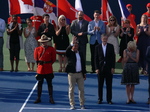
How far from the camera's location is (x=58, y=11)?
17359 mm

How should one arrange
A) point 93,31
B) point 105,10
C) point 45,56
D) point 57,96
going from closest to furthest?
point 45,56, point 57,96, point 93,31, point 105,10

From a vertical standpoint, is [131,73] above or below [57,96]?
above

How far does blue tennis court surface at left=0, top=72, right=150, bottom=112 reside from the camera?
1282 centimetres

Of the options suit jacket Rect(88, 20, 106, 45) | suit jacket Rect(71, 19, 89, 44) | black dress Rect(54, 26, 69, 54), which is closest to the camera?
suit jacket Rect(88, 20, 106, 45)

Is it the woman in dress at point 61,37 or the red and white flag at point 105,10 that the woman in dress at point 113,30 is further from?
the woman in dress at point 61,37

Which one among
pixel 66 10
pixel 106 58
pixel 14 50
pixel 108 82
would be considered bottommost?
pixel 108 82

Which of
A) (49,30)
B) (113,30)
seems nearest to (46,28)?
(49,30)

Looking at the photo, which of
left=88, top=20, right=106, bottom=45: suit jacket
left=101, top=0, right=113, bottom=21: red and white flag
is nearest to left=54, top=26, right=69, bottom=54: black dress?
left=88, top=20, right=106, bottom=45: suit jacket

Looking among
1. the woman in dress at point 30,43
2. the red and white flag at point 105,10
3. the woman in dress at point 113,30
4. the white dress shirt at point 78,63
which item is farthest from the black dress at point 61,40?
the white dress shirt at point 78,63

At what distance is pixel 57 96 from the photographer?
1416cm

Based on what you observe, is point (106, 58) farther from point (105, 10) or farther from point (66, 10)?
point (105, 10)

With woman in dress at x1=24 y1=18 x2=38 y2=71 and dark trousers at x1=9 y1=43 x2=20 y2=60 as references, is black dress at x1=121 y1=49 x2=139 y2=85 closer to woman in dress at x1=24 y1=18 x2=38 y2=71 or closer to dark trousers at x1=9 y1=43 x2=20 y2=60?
woman in dress at x1=24 y1=18 x2=38 y2=71

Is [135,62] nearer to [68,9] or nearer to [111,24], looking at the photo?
[111,24]

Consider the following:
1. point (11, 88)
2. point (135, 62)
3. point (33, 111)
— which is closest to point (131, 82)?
point (135, 62)
